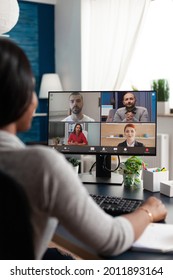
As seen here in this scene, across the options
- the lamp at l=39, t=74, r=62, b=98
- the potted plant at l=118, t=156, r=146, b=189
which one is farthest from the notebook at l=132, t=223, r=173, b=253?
the lamp at l=39, t=74, r=62, b=98

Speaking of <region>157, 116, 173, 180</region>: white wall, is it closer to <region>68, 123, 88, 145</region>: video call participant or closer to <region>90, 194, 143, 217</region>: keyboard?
<region>68, 123, 88, 145</region>: video call participant

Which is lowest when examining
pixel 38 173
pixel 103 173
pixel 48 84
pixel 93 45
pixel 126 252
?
pixel 126 252

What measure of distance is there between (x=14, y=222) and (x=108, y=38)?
12.2 feet

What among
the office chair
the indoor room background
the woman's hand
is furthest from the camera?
the indoor room background

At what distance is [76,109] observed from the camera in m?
2.18

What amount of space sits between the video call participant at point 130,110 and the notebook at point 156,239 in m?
0.82

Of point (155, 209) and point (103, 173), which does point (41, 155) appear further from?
point (103, 173)

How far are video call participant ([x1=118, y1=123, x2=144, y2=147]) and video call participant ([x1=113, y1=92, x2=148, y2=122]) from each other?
0.04 metres

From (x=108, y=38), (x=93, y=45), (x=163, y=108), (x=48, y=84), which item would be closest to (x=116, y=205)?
(x=163, y=108)

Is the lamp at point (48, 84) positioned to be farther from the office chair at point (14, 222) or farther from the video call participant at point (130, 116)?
the office chair at point (14, 222)

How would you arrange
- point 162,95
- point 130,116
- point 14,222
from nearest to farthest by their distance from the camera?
1. point 14,222
2. point 130,116
3. point 162,95

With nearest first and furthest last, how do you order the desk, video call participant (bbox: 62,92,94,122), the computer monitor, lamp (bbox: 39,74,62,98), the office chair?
the office chair < the desk < the computer monitor < video call participant (bbox: 62,92,94,122) < lamp (bbox: 39,74,62,98)

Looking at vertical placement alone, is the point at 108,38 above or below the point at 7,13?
above

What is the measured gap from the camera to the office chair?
34.7 inches
